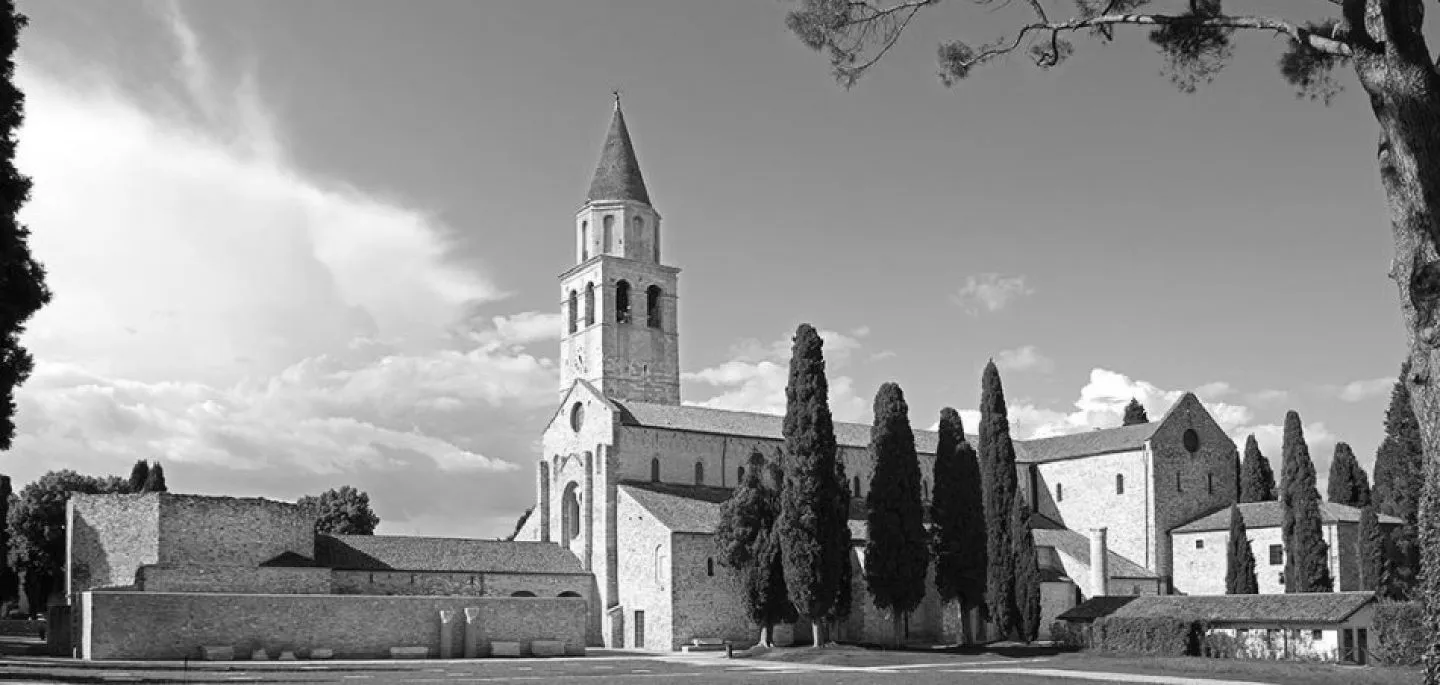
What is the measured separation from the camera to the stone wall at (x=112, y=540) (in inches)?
1850

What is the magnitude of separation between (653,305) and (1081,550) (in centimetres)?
2523

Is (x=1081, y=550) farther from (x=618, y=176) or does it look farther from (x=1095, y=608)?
(x=618, y=176)

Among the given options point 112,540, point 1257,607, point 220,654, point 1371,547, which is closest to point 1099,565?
point 1371,547

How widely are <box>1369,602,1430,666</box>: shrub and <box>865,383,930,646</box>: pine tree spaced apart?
607 inches

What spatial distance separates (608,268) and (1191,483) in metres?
31.0

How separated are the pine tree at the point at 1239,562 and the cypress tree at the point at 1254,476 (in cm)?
791

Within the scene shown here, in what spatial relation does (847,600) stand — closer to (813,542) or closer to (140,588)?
(813,542)

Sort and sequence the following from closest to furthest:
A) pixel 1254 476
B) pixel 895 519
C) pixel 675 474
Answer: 1. pixel 895 519
2. pixel 675 474
3. pixel 1254 476

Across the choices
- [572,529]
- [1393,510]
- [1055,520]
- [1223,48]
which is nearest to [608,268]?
[572,529]

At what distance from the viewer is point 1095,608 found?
175 feet

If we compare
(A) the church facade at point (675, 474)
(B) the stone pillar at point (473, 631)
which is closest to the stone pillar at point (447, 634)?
(B) the stone pillar at point (473, 631)

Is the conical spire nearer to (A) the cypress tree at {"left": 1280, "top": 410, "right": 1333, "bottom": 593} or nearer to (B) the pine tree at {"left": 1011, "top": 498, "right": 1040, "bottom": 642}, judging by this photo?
(B) the pine tree at {"left": 1011, "top": 498, "right": 1040, "bottom": 642}

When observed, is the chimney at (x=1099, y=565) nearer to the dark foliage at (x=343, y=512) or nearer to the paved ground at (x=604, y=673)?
the paved ground at (x=604, y=673)

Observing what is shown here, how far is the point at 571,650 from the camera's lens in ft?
163
